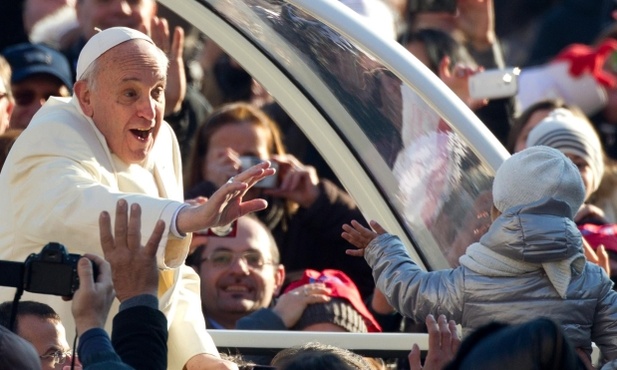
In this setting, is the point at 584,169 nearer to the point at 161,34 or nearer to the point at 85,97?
the point at 161,34

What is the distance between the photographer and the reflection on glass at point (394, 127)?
5738 millimetres

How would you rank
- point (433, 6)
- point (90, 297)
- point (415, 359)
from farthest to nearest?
1. point (433, 6)
2. point (415, 359)
3. point (90, 297)

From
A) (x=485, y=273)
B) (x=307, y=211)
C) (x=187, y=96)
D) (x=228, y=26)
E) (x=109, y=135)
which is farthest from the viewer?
(x=187, y=96)

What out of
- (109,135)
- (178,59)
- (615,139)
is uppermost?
(109,135)

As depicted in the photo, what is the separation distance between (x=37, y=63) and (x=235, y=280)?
162 centimetres

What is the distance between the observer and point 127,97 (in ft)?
16.8

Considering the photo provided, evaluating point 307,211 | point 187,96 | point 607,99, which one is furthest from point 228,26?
point 607,99

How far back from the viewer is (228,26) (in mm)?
6152

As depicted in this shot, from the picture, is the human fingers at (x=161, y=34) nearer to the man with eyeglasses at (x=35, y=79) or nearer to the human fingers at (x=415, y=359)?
the man with eyeglasses at (x=35, y=79)

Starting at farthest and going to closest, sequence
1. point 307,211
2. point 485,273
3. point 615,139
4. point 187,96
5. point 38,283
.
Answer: point 615,139 → point 187,96 → point 307,211 → point 485,273 → point 38,283

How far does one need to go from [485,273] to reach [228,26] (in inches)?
73.2

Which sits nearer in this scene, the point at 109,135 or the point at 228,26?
the point at 109,135

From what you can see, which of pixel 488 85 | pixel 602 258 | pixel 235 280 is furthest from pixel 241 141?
pixel 602 258

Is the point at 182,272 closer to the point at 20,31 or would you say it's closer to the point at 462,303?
the point at 462,303
